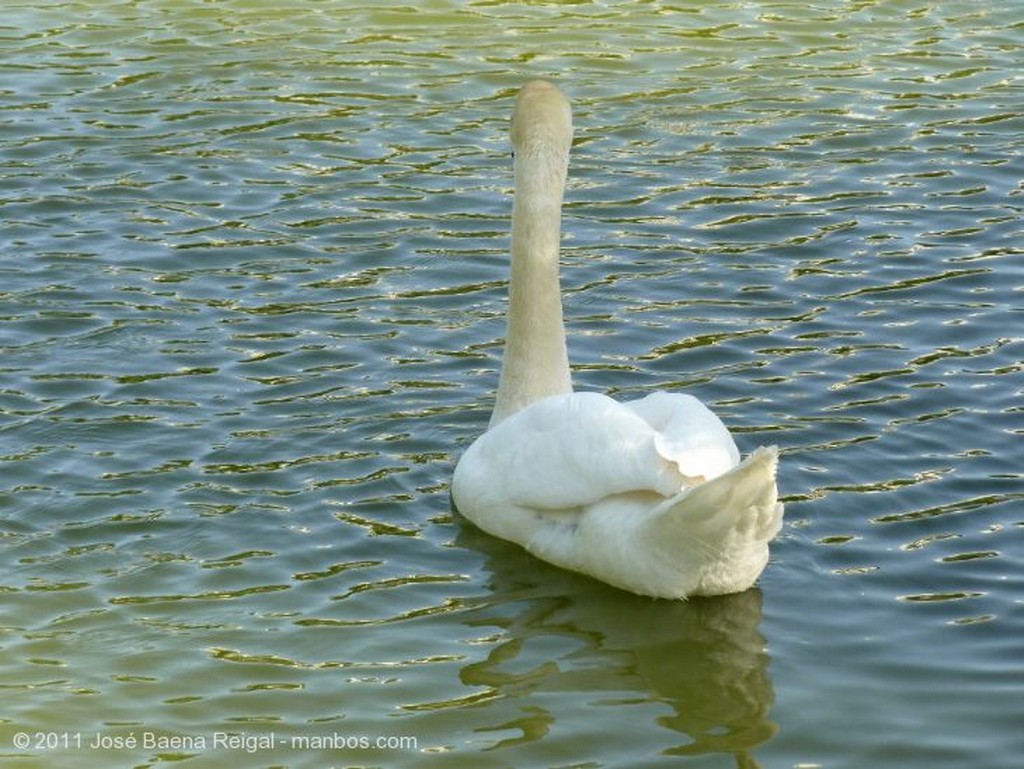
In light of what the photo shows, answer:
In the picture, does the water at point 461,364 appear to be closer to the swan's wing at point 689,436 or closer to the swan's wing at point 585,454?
the swan's wing at point 585,454

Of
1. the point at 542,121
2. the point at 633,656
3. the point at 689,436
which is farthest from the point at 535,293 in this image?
the point at 633,656

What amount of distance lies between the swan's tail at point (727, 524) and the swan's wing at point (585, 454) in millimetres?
158

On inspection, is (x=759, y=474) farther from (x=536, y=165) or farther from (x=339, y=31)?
(x=339, y=31)

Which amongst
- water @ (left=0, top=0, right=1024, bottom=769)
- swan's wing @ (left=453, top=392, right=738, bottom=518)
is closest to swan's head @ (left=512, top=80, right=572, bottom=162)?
swan's wing @ (left=453, top=392, right=738, bottom=518)

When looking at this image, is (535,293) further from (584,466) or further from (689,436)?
(689,436)

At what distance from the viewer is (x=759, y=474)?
21.9 ft

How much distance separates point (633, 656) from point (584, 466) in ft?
2.28

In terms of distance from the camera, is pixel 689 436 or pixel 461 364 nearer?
pixel 689 436

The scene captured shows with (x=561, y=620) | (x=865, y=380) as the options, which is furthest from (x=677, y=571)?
(x=865, y=380)

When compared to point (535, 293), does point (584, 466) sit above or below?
below

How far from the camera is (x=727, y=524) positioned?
7.00 m

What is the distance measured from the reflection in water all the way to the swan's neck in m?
0.91

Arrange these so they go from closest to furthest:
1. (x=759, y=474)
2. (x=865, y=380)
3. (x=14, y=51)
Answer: (x=759, y=474) < (x=865, y=380) < (x=14, y=51)

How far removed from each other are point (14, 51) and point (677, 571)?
29.4ft
